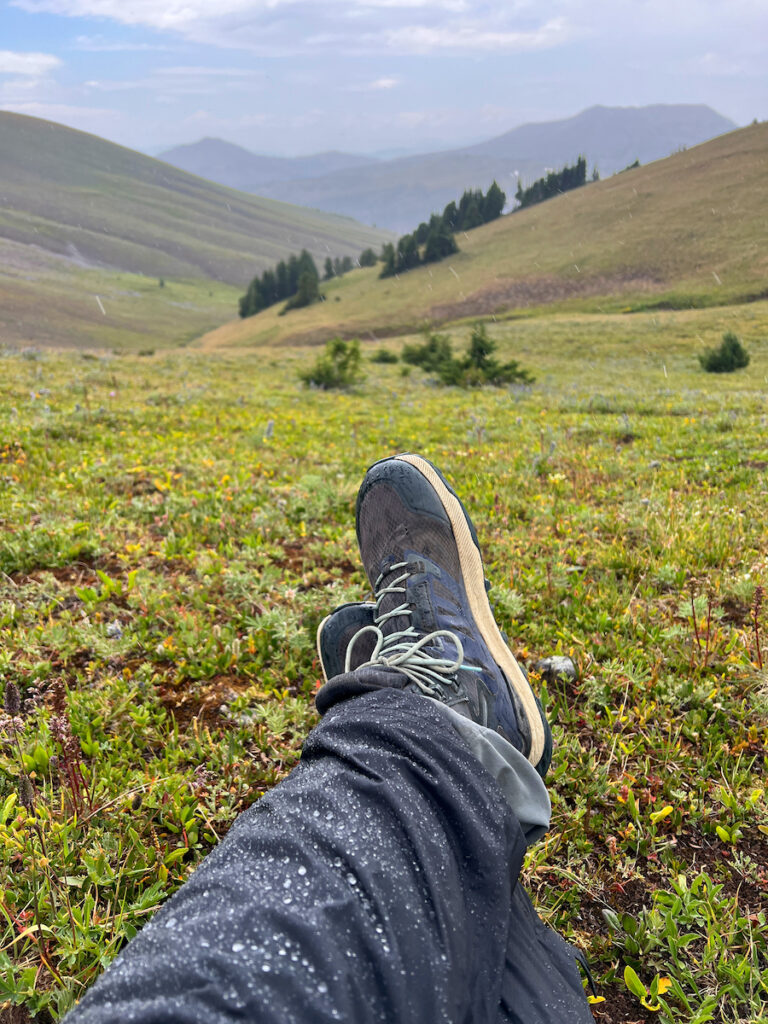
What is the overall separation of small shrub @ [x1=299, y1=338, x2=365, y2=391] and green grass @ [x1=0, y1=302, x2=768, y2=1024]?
828 cm

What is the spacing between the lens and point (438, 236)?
76000 millimetres

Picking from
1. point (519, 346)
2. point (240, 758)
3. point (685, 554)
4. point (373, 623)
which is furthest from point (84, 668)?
point (519, 346)

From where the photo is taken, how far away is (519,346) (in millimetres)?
32875

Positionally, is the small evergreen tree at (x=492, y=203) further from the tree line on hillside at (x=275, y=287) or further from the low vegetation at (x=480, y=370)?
the low vegetation at (x=480, y=370)

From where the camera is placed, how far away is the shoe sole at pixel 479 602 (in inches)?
88.1

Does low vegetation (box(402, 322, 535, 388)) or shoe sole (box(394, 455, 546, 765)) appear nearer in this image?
shoe sole (box(394, 455, 546, 765))

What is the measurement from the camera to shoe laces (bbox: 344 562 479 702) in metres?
2.07

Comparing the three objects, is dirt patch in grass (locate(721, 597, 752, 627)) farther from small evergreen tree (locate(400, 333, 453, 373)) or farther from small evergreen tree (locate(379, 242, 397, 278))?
small evergreen tree (locate(379, 242, 397, 278))

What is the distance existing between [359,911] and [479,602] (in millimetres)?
1831

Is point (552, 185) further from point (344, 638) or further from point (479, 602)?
point (344, 638)

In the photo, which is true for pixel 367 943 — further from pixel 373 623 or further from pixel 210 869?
pixel 373 623

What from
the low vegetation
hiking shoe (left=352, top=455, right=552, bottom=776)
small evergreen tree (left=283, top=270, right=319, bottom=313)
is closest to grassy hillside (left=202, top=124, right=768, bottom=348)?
small evergreen tree (left=283, top=270, right=319, bottom=313)

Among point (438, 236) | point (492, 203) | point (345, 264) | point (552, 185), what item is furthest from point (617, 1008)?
point (345, 264)

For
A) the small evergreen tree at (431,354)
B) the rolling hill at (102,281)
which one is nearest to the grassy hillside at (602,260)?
the small evergreen tree at (431,354)
